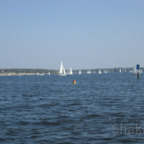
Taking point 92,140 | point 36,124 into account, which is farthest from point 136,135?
point 36,124

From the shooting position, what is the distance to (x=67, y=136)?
60.8 ft

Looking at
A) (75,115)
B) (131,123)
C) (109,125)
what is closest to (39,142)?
Result: (109,125)

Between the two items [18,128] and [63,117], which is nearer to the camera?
[18,128]

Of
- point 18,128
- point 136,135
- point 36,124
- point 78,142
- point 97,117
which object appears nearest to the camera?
point 78,142

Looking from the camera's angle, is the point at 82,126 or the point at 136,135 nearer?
the point at 136,135

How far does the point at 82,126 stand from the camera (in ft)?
69.9

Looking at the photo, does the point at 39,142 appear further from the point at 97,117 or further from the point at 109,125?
the point at 97,117

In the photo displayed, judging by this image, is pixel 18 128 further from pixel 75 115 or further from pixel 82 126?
pixel 75 115

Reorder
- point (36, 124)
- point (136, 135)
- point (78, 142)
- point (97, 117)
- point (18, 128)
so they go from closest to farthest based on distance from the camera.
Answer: point (78, 142) < point (136, 135) < point (18, 128) < point (36, 124) < point (97, 117)

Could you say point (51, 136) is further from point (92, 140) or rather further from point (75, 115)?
point (75, 115)

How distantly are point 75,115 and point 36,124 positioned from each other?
509cm

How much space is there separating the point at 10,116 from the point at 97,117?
7742 millimetres

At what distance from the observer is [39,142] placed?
1725 cm

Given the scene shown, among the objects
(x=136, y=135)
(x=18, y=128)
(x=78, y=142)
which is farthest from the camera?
(x=18, y=128)
